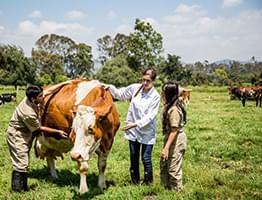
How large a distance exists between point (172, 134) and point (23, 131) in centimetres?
263

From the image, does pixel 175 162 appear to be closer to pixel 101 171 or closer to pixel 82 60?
pixel 101 171

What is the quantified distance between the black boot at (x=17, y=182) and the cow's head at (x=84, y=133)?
1.50 m

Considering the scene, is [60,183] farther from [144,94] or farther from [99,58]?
[99,58]

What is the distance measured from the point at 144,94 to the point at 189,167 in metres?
2.60

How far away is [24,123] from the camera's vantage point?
6730mm

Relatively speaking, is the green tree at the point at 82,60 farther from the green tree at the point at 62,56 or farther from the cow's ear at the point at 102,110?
the cow's ear at the point at 102,110

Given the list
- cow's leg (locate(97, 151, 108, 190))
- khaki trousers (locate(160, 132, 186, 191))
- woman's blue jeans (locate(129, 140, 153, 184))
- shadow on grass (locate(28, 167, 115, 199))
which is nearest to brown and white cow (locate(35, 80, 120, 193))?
cow's leg (locate(97, 151, 108, 190))

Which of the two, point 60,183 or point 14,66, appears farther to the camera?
point 14,66

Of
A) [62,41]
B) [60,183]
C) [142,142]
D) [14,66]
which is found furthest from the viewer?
[62,41]

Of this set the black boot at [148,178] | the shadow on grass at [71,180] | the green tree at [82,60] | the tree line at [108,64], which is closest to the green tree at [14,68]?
the tree line at [108,64]

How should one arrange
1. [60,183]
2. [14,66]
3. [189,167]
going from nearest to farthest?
1. [60,183]
2. [189,167]
3. [14,66]

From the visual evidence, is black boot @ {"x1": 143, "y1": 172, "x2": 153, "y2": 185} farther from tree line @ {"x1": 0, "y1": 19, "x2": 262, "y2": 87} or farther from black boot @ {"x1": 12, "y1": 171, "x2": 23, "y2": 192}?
tree line @ {"x1": 0, "y1": 19, "x2": 262, "y2": 87}

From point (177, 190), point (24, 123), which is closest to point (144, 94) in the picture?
point (177, 190)

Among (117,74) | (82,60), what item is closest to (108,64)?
(117,74)
